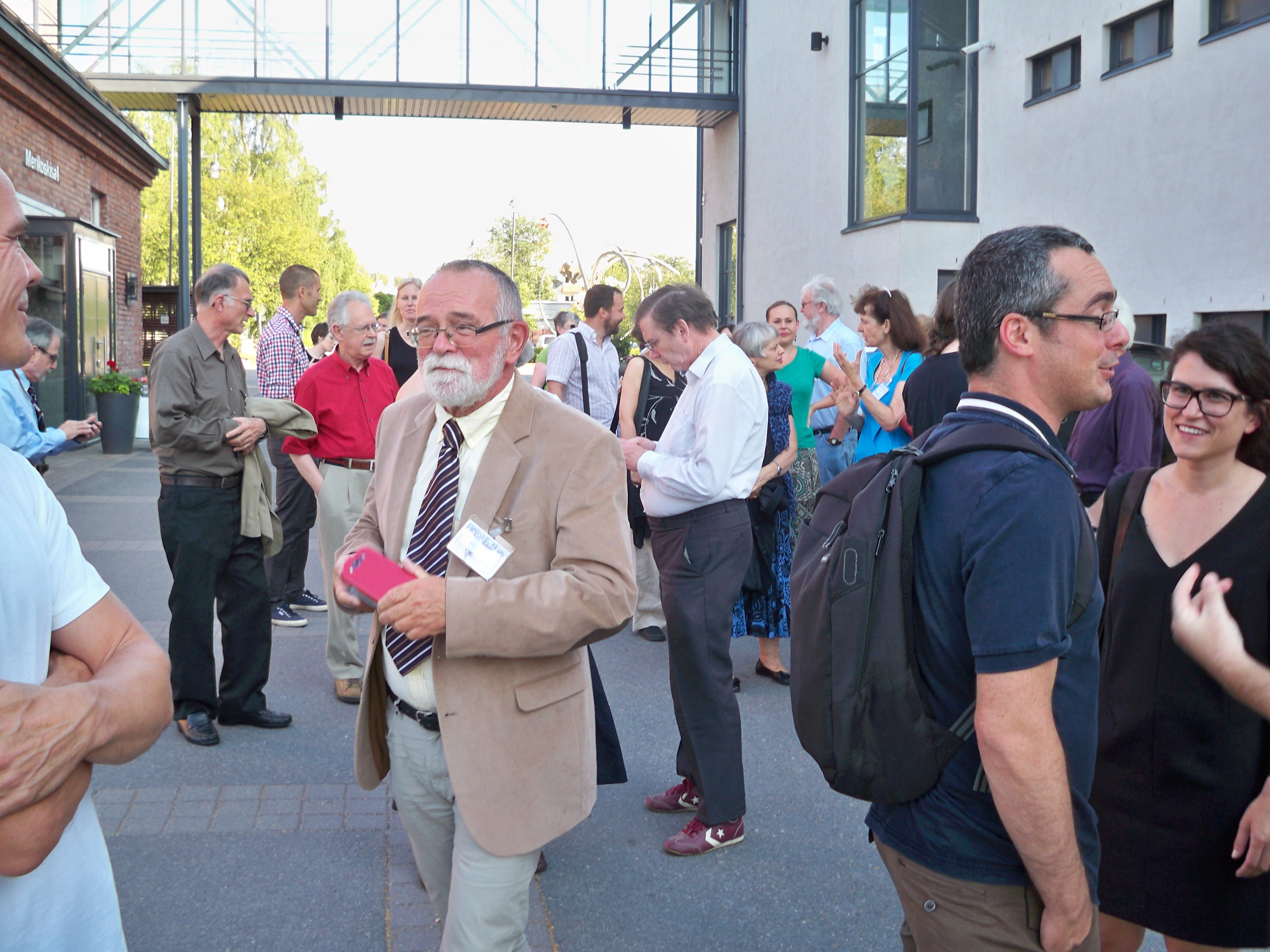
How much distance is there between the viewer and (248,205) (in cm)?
4384

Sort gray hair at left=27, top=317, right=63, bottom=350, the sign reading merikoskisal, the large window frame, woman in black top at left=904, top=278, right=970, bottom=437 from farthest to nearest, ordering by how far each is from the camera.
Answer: the sign reading merikoskisal, the large window frame, gray hair at left=27, top=317, right=63, bottom=350, woman in black top at left=904, top=278, right=970, bottom=437

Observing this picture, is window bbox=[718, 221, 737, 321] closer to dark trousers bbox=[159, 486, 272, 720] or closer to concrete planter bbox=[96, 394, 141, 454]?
concrete planter bbox=[96, 394, 141, 454]

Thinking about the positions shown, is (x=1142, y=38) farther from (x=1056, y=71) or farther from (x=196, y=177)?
(x=196, y=177)

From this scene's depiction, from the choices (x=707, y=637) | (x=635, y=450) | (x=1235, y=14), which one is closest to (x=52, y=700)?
(x=707, y=637)

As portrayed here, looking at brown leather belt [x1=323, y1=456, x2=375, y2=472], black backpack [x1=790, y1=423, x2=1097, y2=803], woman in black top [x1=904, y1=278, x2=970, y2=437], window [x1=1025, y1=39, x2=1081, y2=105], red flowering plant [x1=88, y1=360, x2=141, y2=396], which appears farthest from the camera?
red flowering plant [x1=88, y1=360, x2=141, y2=396]

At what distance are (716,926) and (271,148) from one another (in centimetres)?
5585

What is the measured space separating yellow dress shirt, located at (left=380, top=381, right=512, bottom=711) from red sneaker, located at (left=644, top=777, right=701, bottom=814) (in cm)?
206

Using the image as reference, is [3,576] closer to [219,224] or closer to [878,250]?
[878,250]

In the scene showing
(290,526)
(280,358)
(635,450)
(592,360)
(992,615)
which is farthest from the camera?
(592,360)

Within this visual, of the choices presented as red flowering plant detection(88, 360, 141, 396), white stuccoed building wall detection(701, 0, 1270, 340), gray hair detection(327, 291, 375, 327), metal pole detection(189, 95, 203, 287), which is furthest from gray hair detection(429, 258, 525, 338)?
metal pole detection(189, 95, 203, 287)

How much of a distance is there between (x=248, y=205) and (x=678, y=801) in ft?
144

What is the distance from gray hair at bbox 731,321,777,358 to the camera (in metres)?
6.66

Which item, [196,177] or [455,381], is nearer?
[455,381]

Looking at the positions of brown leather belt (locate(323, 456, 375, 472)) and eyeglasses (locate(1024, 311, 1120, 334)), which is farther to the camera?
brown leather belt (locate(323, 456, 375, 472))
